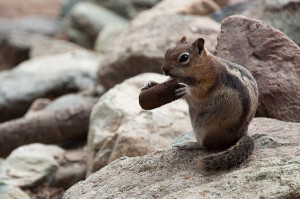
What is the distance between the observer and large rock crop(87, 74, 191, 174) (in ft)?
Answer: 22.4

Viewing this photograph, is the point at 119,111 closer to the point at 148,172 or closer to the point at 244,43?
the point at 244,43

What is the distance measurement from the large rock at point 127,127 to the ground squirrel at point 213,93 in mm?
1960

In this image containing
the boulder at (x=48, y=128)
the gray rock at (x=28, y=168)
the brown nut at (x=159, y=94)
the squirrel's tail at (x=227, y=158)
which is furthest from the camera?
the boulder at (x=48, y=128)

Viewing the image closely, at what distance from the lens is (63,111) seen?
9.48 meters

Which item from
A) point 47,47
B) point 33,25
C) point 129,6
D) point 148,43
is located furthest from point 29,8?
point 148,43

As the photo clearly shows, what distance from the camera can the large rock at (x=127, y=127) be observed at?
6.82 meters

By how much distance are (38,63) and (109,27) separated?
2.91 m

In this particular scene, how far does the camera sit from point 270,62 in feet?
19.9

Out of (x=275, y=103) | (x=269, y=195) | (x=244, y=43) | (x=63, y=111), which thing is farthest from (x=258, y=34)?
(x=63, y=111)

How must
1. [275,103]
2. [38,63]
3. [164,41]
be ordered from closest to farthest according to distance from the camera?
1. [275,103]
2. [164,41]
3. [38,63]

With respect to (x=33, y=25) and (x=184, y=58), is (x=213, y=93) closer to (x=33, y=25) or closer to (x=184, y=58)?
(x=184, y=58)

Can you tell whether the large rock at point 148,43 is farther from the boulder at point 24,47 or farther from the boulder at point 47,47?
the boulder at point 24,47

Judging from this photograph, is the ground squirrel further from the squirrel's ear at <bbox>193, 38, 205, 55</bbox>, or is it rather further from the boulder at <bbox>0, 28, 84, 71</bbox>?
the boulder at <bbox>0, 28, 84, 71</bbox>

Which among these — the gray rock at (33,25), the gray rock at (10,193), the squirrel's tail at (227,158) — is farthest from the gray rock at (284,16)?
the gray rock at (33,25)
